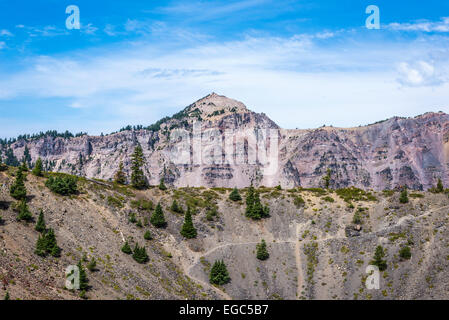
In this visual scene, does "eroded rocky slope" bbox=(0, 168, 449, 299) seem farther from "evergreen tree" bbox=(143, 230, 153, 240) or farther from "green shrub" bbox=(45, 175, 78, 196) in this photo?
"green shrub" bbox=(45, 175, 78, 196)

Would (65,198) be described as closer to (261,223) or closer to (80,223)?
(80,223)

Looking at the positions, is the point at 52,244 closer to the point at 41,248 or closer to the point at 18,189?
the point at 41,248

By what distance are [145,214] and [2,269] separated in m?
39.5

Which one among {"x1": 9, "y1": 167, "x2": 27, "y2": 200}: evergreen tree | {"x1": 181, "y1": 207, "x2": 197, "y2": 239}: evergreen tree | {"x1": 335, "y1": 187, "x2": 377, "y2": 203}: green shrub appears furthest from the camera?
{"x1": 335, "y1": 187, "x2": 377, "y2": 203}: green shrub

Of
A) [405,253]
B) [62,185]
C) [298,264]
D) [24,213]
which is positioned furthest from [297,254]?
[24,213]

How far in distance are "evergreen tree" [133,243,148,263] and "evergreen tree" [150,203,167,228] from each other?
1229 centimetres

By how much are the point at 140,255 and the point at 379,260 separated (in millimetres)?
44689

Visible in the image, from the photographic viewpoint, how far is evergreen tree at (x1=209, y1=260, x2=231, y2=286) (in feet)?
290

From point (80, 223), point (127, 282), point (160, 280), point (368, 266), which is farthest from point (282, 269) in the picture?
point (80, 223)

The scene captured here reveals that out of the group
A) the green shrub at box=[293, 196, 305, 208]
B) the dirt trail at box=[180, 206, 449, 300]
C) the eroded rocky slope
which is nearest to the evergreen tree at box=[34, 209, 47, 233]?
the eroded rocky slope

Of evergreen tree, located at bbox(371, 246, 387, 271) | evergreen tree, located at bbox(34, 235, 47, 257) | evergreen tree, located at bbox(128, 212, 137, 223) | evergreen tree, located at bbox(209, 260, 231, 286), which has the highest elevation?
evergreen tree, located at bbox(128, 212, 137, 223)

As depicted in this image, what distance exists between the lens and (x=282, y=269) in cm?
9338

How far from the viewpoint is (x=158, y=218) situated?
102 m
